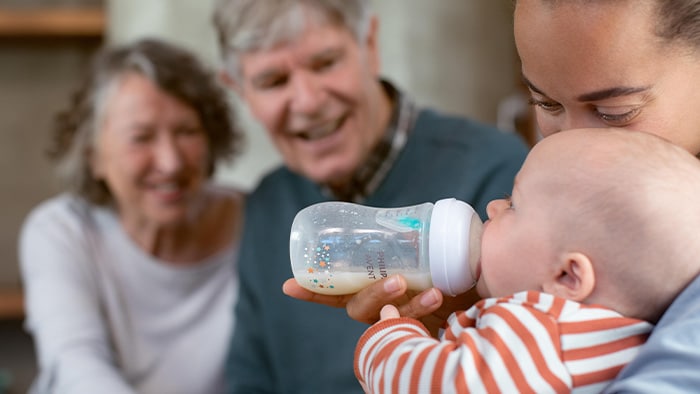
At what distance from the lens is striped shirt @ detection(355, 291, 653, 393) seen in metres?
0.73

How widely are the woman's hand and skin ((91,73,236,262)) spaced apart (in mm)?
1026

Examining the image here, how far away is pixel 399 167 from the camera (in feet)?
5.34

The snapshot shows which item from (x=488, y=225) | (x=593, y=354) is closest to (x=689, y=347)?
(x=593, y=354)

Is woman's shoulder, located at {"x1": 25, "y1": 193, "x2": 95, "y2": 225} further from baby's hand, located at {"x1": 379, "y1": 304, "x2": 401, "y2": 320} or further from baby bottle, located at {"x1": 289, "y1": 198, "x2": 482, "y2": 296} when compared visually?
baby's hand, located at {"x1": 379, "y1": 304, "x2": 401, "y2": 320}

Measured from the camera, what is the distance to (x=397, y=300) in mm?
943

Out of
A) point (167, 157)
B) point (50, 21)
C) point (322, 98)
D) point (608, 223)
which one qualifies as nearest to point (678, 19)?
point (608, 223)

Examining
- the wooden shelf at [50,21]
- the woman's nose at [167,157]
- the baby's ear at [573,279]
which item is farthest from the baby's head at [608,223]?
the wooden shelf at [50,21]

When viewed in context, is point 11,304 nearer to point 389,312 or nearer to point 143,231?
point 143,231

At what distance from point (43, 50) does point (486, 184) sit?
201 cm

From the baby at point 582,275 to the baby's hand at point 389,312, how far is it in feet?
0.26

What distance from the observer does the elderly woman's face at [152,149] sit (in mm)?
1974

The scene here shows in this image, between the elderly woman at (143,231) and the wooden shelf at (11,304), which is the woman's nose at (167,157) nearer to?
the elderly woman at (143,231)

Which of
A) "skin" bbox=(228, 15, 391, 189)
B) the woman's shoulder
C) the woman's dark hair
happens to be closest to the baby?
the woman's dark hair

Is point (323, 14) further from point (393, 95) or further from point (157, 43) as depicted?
point (157, 43)
